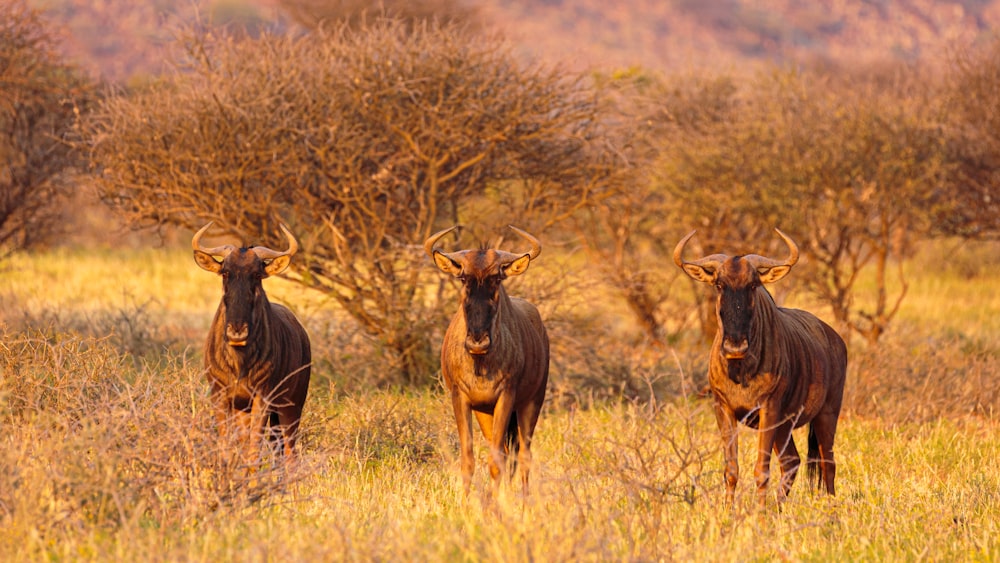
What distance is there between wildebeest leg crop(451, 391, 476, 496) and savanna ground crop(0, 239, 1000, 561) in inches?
4.5

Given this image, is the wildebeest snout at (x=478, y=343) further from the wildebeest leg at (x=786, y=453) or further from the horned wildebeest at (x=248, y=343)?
the wildebeest leg at (x=786, y=453)

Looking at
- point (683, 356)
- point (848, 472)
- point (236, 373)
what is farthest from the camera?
point (683, 356)

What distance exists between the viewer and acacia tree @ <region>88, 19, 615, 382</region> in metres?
12.3

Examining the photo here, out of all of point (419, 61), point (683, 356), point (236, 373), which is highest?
point (419, 61)

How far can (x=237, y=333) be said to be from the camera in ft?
25.7

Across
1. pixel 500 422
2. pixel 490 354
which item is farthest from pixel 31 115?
pixel 500 422

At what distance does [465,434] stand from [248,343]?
1609 mm

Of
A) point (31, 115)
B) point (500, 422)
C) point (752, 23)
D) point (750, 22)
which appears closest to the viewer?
point (500, 422)

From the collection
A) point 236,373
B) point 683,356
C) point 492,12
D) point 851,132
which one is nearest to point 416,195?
point 683,356

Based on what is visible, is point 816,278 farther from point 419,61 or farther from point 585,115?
point 419,61

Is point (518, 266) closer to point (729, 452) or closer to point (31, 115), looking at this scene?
point (729, 452)

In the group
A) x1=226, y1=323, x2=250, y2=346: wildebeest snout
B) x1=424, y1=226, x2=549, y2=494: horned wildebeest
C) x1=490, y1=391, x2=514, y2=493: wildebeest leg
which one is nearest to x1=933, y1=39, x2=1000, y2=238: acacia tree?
x1=424, y1=226, x2=549, y2=494: horned wildebeest

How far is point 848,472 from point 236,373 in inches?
192

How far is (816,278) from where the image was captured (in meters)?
17.5
